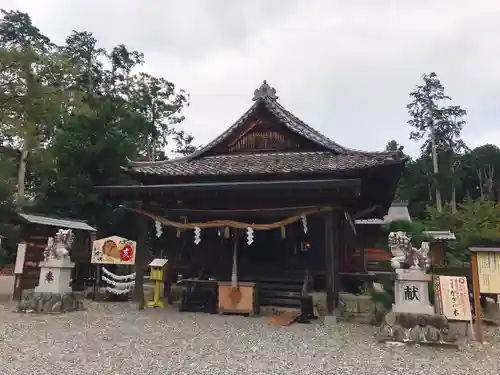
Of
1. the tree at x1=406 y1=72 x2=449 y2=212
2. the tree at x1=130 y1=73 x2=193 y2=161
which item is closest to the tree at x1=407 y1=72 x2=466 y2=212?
the tree at x1=406 y1=72 x2=449 y2=212

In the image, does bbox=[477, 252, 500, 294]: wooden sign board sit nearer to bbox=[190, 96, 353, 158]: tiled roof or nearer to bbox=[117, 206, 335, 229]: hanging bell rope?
bbox=[117, 206, 335, 229]: hanging bell rope

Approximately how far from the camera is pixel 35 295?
9.34 meters

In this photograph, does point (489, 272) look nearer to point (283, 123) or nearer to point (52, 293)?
point (283, 123)

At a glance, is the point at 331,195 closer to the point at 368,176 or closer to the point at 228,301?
the point at 368,176

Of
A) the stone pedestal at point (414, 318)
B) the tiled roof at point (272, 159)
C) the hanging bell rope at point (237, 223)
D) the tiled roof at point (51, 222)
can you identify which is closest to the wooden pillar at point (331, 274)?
the hanging bell rope at point (237, 223)

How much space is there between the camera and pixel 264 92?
43.5ft

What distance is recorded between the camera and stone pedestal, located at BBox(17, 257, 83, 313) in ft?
30.1

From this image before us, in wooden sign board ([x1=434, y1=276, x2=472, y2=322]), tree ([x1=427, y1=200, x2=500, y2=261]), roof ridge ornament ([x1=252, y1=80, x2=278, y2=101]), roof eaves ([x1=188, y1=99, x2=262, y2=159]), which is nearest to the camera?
wooden sign board ([x1=434, y1=276, x2=472, y2=322])

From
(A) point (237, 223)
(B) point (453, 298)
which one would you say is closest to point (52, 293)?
(A) point (237, 223)

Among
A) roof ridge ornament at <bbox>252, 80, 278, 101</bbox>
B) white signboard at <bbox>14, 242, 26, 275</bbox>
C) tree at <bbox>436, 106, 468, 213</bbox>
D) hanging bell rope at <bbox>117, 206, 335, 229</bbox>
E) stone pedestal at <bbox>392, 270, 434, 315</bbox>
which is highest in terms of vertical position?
tree at <bbox>436, 106, 468, 213</bbox>

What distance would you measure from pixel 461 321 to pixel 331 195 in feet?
11.8

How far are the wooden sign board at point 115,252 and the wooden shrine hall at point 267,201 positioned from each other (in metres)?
1.13

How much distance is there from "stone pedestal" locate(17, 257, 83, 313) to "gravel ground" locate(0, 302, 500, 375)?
0.70 m

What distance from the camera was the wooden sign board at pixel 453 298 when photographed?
22.9 feet
